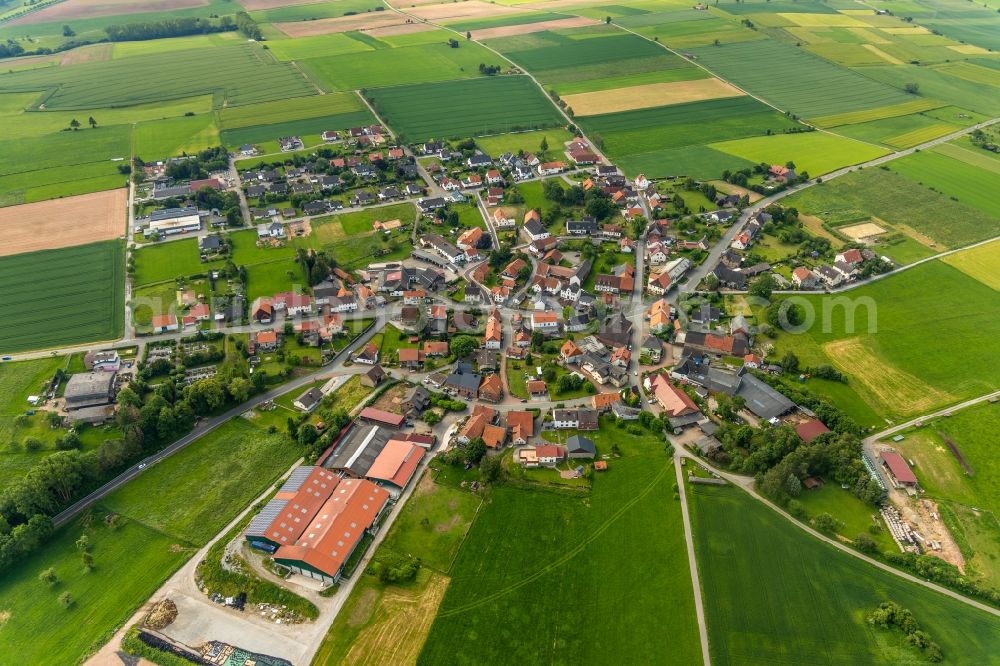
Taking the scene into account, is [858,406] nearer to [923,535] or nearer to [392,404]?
[923,535]

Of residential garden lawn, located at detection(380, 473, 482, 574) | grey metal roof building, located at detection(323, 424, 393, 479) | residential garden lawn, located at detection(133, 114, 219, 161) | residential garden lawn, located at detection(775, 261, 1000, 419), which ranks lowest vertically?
residential garden lawn, located at detection(380, 473, 482, 574)

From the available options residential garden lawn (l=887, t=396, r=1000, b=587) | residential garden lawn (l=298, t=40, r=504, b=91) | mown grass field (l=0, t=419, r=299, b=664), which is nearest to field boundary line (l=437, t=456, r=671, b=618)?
mown grass field (l=0, t=419, r=299, b=664)

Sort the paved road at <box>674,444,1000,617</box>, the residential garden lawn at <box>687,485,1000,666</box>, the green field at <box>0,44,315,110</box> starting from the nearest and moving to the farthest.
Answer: the residential garden lawn at <box>687,485,1000,666</box> → the paved road at <box>674,444,1000,617</box> → the green field at <box>0,44,315,110</box>

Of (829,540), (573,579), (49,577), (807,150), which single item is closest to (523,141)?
(807,150)

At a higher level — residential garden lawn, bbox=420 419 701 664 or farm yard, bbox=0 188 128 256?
farm yard, bbox=0 188 128 256

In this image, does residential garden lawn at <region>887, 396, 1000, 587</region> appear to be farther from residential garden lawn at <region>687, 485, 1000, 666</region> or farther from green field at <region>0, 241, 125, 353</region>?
green field at <region>0, 241, 125, 353</region>

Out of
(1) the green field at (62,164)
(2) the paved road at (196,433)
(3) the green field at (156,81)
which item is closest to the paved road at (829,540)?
(2) the paved road at (196,433)

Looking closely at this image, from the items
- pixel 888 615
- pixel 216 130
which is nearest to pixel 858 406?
pixel 888 615
